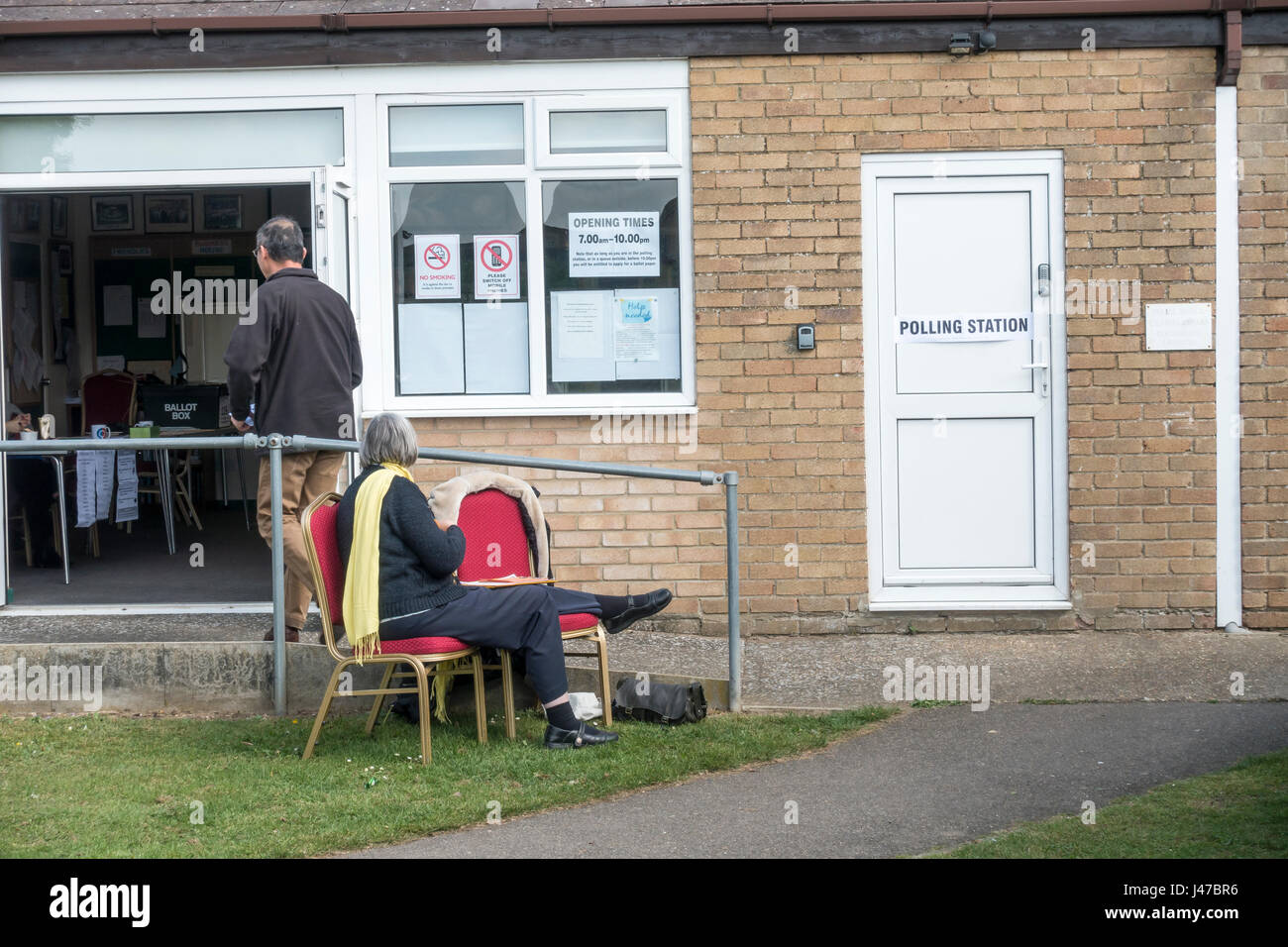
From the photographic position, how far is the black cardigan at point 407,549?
5.95 m

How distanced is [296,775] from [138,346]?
31.1ft

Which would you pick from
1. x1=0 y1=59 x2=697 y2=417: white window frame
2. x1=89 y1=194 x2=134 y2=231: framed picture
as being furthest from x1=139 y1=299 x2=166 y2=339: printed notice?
x1=0 y1=59 x2=697 y2=417: white window frame

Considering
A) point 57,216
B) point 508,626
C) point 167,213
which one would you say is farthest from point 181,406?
point 508,626

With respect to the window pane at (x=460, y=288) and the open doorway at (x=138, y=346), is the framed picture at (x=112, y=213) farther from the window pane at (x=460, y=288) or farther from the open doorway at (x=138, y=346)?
the window pane at (x=460, y=288)

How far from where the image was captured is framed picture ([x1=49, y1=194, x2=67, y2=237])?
1365 centimetres

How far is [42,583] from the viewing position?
955cm

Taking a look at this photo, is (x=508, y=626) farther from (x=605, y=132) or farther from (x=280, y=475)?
(x=605, y=132)

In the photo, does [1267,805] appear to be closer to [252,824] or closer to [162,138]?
[252,824]

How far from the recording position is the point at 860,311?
8.27 metres

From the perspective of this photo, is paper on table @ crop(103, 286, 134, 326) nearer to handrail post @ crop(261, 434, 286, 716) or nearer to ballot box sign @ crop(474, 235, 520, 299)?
ballot box sign @ crop(474, 235, 520, 299)

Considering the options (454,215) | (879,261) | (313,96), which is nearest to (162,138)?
(313,96)

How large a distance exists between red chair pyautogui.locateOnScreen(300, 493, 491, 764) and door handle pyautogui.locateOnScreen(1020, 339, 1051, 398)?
12.0 feet

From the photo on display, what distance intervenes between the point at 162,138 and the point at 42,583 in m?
2.96

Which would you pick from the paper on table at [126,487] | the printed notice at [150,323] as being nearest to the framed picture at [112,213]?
the printed notice at [150,323]
